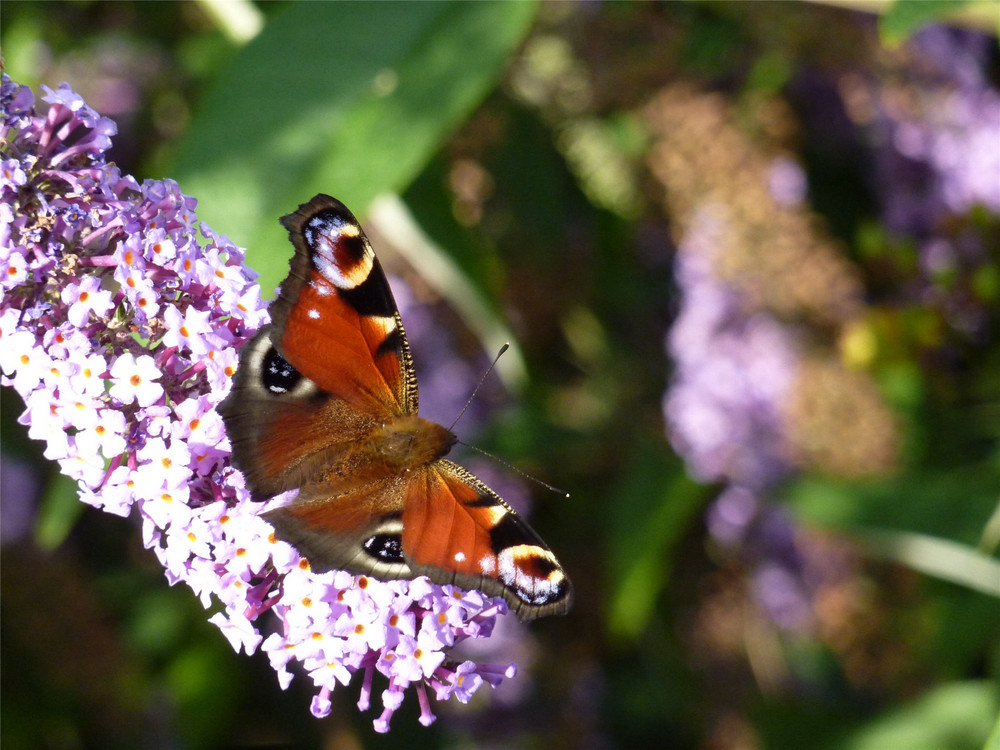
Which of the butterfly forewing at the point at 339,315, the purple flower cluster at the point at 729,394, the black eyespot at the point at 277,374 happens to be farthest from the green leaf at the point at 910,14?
the purple flower cluster at the point at 729,394

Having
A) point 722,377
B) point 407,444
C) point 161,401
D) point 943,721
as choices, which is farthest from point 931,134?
point 161,401

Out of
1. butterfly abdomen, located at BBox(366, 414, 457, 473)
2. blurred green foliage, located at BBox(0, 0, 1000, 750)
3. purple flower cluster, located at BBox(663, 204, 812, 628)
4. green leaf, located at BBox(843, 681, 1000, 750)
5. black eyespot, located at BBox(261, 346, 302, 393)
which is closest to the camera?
black eyespot, located at BBox(261, 346, 302, 393)

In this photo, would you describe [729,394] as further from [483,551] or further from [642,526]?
[483,551]

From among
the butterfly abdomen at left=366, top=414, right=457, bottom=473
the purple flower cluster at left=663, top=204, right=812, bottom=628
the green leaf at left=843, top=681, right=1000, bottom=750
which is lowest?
the butterfly abdomen at left=366, top=414, right=457, bottom=473

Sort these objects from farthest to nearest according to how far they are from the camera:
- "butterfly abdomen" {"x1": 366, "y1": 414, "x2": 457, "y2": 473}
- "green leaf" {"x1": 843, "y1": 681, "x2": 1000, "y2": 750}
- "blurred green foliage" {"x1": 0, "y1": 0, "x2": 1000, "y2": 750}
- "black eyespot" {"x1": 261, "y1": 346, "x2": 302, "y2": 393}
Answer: "blurred green foliage" {"x1": 0, "y1": 0, "x2": 1000, "y2": 750} → "green leaf" {"x1": 843, "y1": 681, "x2": 1000, "y2": 750} → "butterfly abdomen" {"x1": 366, "y1": 414, "x2": 457, "y2": 473} → "black eyespot" {"x1": 261, "y1": 346, "x2": 302, "y2": 393}

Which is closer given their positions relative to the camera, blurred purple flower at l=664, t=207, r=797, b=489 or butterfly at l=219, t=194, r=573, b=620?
butterfly at l=219, t=194, r=573, b=620

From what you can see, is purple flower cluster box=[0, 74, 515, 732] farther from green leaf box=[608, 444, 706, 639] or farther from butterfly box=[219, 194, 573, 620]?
green leaf box=[608, 444, 706, 639]

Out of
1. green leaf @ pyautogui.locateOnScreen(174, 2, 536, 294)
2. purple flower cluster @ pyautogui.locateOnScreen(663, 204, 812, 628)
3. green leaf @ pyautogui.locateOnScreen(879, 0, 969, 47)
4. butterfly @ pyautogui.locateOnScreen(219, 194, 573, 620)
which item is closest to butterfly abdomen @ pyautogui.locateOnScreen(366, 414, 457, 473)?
butterfly @ pyautogui.locateOnScreen(219, 194, 573, 620)
